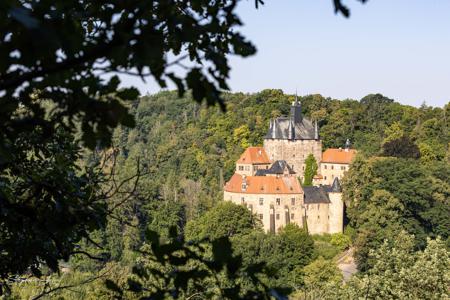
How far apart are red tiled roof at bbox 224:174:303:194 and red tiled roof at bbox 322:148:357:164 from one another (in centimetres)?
789

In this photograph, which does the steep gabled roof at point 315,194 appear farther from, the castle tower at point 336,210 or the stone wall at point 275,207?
the stone wall at point 275,207

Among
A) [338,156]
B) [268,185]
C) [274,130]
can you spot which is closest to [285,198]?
[268,185]

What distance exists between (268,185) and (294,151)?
861 centimetres

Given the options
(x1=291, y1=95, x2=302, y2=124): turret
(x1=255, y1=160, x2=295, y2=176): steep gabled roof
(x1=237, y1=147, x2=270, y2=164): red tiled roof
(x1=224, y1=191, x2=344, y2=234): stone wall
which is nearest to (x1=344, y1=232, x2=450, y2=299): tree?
(x1=224, y1=191, x2=344, y2=234): stone wall

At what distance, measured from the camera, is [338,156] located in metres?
60.3

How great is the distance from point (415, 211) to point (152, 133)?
46220 mm

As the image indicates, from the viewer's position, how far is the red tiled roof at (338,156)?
197 feet

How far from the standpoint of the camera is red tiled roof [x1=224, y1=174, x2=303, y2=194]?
5259 centimetres

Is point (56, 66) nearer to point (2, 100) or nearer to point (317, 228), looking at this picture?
point (2, 100)

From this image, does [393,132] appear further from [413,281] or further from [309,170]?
[413,281]

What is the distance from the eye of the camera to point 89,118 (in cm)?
248

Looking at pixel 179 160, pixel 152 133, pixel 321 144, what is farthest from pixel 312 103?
pixel 152 133

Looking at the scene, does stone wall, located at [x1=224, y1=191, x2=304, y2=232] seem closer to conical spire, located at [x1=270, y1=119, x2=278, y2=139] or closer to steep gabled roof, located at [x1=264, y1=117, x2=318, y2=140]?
steep gabled roof, located at [x1=264, y1=117, x2=318, y2=140]

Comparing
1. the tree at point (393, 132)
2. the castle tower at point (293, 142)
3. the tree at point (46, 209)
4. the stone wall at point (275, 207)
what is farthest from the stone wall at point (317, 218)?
the tree at point (46, 209)
